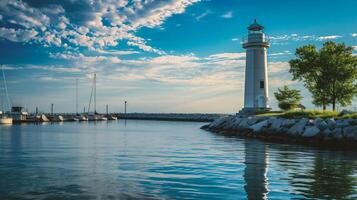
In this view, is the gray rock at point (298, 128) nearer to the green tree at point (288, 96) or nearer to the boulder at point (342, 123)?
the boulder at point (342, 123)

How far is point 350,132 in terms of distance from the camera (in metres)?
26.7

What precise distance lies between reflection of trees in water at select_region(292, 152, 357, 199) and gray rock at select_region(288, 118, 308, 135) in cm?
1297

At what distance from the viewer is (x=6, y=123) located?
76.9 metres

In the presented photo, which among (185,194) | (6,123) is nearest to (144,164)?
(185,194)

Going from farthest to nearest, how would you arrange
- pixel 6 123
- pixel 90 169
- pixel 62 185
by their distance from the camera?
pixel 6 123, pixel 90 169, pixel 62 185

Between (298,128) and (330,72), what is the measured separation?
41.3ft

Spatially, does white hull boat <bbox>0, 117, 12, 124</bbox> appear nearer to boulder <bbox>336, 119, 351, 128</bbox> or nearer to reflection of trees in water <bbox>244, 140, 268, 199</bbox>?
boulder <bbox>336, 119, 351, 128</bbox>

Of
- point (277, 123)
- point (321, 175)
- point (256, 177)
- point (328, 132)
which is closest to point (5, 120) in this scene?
point (277, 123)

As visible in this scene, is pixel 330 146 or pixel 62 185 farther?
pixel 330 146

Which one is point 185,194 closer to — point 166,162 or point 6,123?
point 166,162

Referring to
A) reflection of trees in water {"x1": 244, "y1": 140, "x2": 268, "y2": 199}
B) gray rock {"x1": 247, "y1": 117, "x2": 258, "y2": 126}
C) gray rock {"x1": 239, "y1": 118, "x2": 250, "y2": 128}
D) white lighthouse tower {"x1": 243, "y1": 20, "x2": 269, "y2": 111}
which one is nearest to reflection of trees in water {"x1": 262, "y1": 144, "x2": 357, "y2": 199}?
reflection of trees in water {"x1": 244, "y1": 140, "x2": 268, "y2": 199}

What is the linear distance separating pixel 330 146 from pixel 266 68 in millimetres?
23178

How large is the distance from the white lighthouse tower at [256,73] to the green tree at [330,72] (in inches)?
226

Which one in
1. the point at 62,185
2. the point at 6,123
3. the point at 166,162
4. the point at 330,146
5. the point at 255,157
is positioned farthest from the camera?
the point at 6,123
